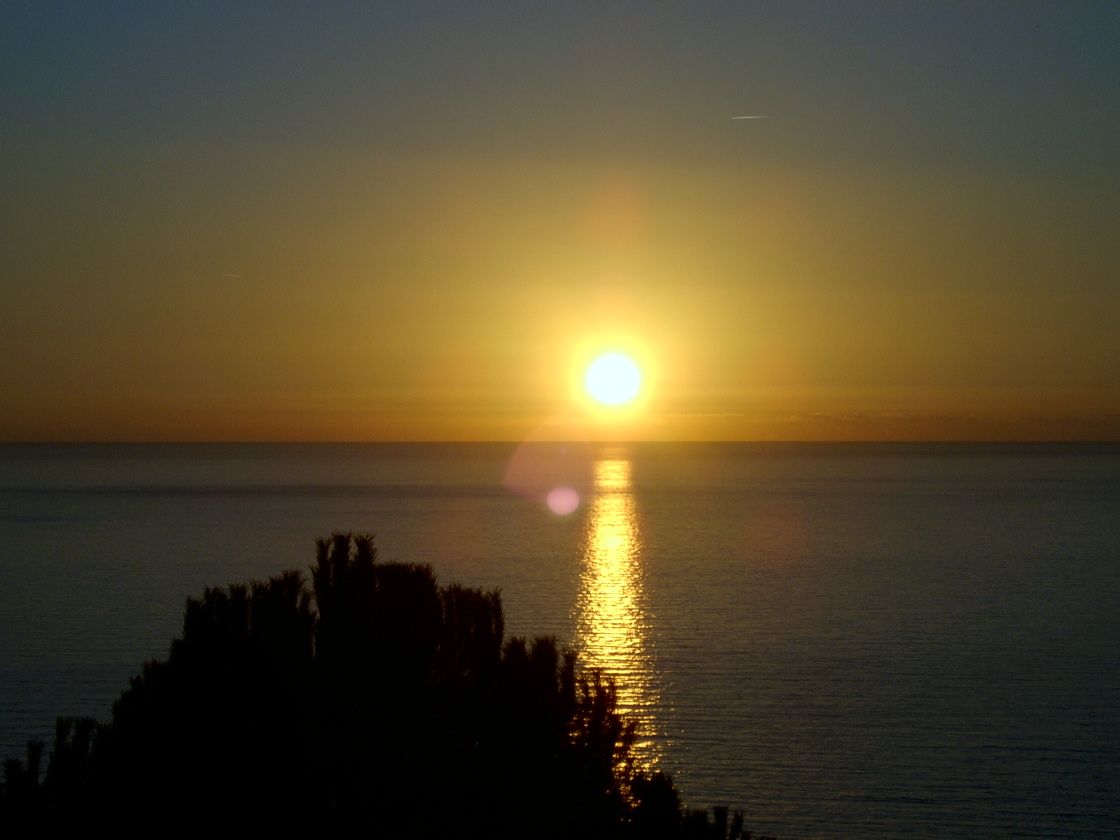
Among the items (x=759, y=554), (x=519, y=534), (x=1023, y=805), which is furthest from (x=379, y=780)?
(x=519, y=534)

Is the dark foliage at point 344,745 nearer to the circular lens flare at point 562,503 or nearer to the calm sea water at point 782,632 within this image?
the calm sea water at point 782,632

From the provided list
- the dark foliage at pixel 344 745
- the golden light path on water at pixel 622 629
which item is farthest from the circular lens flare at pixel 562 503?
the dark foliage at pixel 344 745

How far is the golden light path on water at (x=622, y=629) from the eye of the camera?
37.9m

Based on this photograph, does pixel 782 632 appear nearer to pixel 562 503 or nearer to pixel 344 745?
pixel 344 745

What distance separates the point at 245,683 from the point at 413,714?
2.13 m

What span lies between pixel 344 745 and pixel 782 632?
133ft

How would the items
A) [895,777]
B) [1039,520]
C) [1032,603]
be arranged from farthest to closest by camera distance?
[1039,520] → [1032,603] → [895,777]

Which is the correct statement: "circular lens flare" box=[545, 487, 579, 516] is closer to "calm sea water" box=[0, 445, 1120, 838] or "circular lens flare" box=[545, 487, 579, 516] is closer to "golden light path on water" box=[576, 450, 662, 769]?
"calm sea water" box=[0, 445, 1120, 838]

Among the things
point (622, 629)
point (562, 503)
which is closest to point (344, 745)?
point (622, 629)

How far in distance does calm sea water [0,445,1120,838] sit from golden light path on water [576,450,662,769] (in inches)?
8.1

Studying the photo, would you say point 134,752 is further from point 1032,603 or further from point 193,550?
point 193,550

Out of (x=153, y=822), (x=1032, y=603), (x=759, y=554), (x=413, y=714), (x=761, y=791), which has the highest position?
(x=759, y=554)

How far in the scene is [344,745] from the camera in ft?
49.6

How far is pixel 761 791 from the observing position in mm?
30922
